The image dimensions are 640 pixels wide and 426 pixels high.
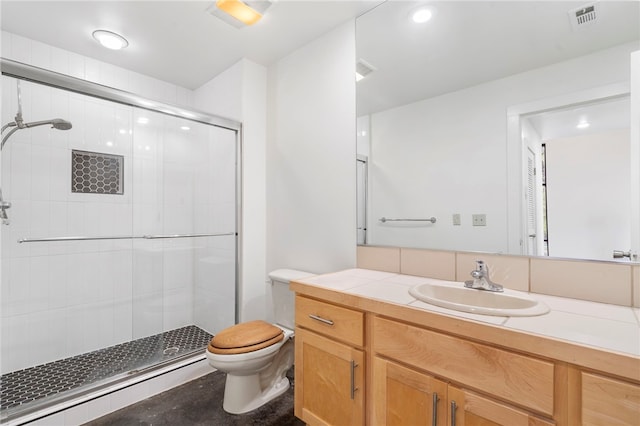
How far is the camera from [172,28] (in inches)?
75.1

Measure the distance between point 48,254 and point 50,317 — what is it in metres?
0.44

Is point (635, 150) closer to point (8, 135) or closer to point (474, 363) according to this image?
point (474, 363)

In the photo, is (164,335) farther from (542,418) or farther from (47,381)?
(542,418)

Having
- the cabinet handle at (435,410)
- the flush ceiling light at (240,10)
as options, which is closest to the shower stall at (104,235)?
the flush ceiling light at (240,10)

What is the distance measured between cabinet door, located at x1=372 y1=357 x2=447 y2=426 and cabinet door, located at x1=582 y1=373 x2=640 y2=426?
0.35 m

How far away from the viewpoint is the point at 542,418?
0.78 metres

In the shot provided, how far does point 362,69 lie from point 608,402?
5.91 ft

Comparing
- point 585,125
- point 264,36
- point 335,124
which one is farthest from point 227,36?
point 585,125

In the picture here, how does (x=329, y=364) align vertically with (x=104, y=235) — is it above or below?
below

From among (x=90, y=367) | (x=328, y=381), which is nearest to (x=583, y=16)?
(x=328, y=381)

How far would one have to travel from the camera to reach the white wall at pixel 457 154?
1191 millimetres

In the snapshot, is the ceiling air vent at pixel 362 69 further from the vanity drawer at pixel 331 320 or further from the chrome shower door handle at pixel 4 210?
the chrome shower door handle at pixel 4 210

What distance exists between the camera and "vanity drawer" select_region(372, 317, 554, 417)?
78 cm

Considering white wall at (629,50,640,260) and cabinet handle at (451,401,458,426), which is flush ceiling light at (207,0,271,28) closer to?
white wall at (629,50,640,260)
